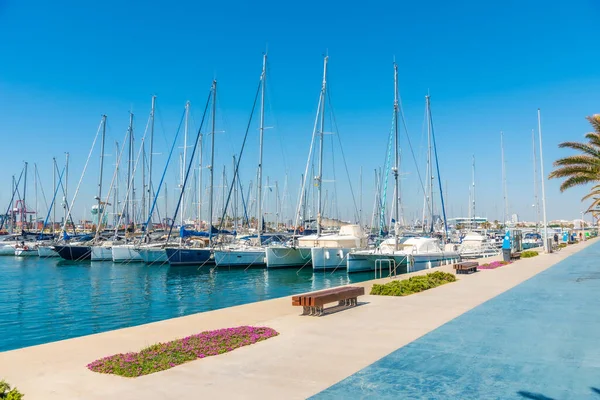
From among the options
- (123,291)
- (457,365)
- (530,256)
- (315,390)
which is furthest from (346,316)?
(530,256)

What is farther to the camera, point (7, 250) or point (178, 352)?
point (7, 250)

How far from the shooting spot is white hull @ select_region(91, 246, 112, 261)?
174 ft

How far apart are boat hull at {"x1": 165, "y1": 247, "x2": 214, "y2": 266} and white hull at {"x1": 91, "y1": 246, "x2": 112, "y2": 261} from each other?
1290cm

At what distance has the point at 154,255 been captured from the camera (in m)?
48.0

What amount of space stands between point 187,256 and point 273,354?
3687cm

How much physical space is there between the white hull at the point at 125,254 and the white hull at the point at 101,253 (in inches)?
108

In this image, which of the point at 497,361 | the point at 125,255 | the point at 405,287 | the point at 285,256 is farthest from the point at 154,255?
the point at 497,361

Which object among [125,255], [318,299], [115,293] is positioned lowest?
[115,293]

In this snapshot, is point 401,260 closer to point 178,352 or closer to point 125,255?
point 178,352

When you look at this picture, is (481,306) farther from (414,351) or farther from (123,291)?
(123,291)

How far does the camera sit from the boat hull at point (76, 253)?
53.4m

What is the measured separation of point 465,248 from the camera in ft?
149

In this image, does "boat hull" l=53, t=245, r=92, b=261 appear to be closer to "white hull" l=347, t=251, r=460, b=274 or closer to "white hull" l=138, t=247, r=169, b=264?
"white hull" l=138, t=247, r=169, b=264

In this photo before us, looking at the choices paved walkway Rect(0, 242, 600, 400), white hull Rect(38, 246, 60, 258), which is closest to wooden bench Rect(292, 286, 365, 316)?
paved walkway Rect(0, 242, 600, 400)
